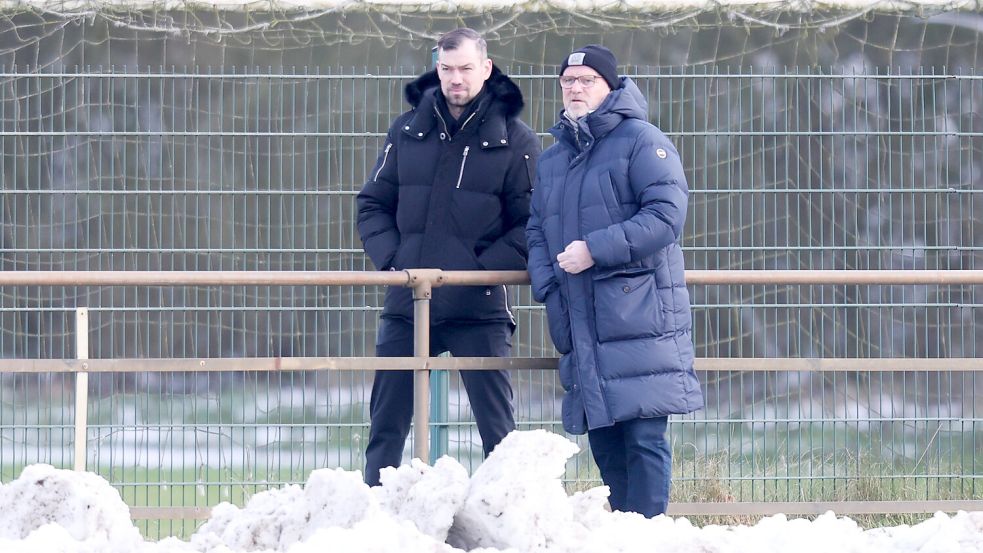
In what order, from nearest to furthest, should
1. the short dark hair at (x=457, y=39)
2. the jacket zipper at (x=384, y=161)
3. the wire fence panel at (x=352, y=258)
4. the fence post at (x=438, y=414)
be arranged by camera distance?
the short dark hair at (x=457, y=39) < the jacket zipper at (x=384, y=161) < the fence post at (x=438, y=414) < the wire fence panel at (x=352, y=258)

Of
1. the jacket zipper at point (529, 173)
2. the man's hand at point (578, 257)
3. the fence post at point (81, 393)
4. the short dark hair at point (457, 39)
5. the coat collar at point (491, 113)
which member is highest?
the short dark hair at point (457, 39)

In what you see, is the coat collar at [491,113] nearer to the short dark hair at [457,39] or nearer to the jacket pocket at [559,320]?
the short dark hair at [457,39]

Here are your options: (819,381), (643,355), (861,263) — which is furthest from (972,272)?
(819,381)

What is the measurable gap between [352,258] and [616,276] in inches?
90.7

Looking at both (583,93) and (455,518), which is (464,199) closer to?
(583,93)

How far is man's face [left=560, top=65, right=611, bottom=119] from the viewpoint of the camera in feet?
15.2

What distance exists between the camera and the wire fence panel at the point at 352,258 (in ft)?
21.5

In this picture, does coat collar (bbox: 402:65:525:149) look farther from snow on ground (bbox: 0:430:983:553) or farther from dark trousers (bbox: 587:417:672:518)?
snow on ground (bbox: 0:430:983:553)

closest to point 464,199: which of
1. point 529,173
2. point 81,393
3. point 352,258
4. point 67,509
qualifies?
point 529,173

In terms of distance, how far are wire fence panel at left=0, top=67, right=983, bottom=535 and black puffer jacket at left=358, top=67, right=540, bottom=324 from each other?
1.51 meters

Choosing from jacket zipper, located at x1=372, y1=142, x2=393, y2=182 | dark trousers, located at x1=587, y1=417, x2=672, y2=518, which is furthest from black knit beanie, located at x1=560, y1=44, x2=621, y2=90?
dark trousers, located at x1=587, y1=417, x2=672, y2=518

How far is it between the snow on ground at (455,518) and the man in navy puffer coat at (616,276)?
0.60 meters

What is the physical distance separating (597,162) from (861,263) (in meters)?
2.49

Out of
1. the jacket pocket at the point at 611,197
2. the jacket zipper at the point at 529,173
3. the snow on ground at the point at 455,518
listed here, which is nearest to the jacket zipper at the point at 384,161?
the jacket zipper at the point at 529,173
